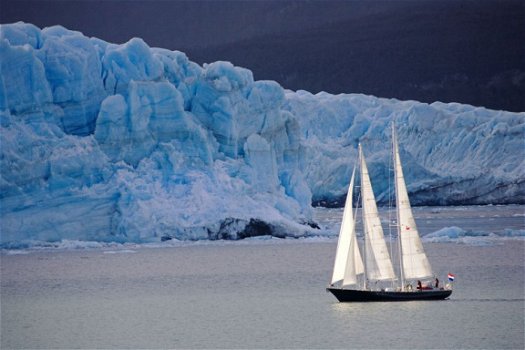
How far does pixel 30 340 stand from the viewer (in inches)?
779

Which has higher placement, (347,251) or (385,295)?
(347,251)

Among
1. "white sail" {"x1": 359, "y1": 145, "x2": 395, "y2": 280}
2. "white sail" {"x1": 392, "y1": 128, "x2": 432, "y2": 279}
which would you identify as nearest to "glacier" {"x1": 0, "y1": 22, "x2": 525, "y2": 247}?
"white sail" {"x1": 359, "y1": 145, "x2": 395, "y2": 280}

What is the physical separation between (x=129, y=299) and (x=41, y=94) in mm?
10521

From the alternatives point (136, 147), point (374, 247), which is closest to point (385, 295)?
point (374, 247)

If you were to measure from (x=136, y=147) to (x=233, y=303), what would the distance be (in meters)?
11.8

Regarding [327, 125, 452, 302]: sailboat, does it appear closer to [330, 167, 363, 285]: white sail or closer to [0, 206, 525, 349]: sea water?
[330, 167, 363, 285]: white sail

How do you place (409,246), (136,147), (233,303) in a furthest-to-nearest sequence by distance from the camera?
(136,147) → (233,303) → (409,246)

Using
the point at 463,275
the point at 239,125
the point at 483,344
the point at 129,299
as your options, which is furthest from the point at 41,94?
the point at 483,344

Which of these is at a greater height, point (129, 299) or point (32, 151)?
point (32, 151)

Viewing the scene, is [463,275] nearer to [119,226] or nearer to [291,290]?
[291,290]

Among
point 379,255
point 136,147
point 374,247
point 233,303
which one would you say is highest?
point 136,147

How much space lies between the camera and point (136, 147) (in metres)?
34.7

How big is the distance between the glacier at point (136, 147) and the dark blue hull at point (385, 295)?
11413mm

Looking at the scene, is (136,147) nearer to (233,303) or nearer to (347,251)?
(233,303)
